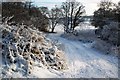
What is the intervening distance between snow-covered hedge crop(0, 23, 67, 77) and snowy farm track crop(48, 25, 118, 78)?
63 cm

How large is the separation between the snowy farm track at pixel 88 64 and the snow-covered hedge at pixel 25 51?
0.63 meters

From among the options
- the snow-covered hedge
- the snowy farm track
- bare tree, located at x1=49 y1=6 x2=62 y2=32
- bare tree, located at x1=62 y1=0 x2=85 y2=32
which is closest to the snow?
the snowy farm track

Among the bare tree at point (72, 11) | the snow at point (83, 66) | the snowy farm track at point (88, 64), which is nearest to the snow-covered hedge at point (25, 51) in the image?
the snow at point (83, 66)

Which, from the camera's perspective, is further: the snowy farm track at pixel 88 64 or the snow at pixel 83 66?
the snowy farm track at pixel 88 64

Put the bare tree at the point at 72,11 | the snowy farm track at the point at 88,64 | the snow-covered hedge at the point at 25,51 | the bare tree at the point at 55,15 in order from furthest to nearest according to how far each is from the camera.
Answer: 1. the bare tree at the point at 72,11
2. the bare tree at the point at 55,15
3. the snowy farm track at the point at 88,64
4. the snow-covered hedge at the point at 25,51

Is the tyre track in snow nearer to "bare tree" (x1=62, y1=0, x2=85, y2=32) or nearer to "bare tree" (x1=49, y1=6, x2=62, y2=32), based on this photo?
"bare tree" (x1=49, y1=6, x2=62, y2=32)

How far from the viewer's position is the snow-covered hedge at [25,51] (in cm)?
1106

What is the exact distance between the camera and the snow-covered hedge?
11.1 m

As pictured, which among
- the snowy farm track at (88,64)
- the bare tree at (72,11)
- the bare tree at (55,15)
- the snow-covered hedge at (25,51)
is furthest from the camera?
the bare tree at (72,11)

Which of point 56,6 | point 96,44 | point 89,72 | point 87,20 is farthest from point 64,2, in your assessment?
point 89,72

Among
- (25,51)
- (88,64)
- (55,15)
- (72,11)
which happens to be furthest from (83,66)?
(72,11)

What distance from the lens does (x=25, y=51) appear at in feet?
39.0

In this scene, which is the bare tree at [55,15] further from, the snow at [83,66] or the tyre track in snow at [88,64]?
the tyre track in snow at [88,64]

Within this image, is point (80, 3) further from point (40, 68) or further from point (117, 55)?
point (40, 68)
